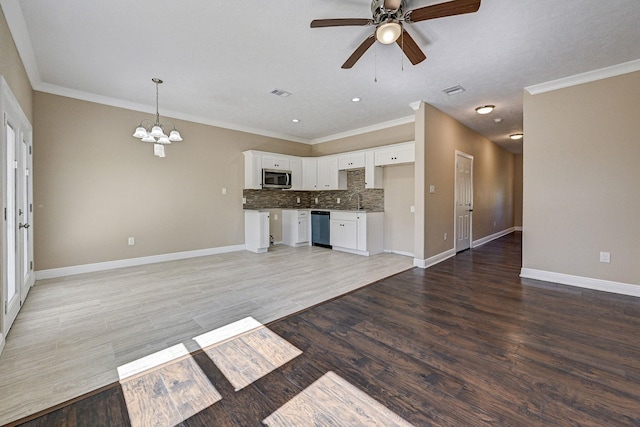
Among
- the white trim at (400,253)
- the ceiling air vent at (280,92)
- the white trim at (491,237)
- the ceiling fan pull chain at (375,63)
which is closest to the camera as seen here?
the ceiling fan pull chain at (375,63)

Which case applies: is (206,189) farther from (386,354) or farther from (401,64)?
(386,354)

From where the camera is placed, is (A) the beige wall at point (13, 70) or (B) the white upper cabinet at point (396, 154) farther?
(B) the white upper cabinet at point (396, 154)

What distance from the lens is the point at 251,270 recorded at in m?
4.31

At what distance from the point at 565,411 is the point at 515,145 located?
318 inches

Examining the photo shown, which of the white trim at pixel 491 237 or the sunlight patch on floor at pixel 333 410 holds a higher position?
the white trim at pixel 491 237

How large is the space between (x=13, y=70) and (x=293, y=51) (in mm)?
2709

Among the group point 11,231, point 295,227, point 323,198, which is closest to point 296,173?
point 323,198

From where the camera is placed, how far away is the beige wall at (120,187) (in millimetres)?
3838

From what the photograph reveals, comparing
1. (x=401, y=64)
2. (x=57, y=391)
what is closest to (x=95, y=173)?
(x=57, y=391)

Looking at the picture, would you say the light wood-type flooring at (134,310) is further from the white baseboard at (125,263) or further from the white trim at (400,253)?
the white trim at (400,253)

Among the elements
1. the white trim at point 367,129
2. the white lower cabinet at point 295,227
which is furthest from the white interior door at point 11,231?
the white trim at point 367,129

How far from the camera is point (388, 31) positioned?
2.13m

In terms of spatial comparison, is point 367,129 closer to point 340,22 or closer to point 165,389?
point 340,22

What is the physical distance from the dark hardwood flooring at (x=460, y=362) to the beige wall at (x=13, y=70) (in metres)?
2.80
